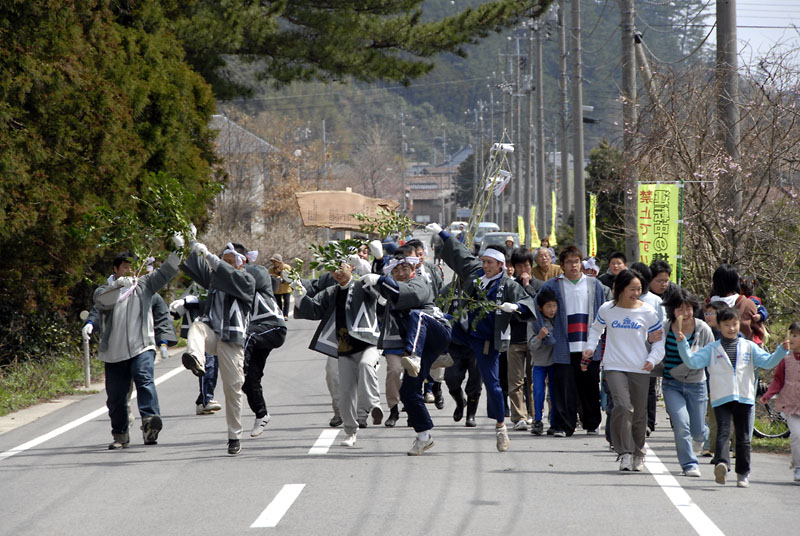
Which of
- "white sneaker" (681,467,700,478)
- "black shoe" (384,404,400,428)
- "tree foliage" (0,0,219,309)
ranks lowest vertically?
"black shoe" (384,404,400,428)

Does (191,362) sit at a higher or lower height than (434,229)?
lower

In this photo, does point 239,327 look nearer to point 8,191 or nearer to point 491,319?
point 491,319

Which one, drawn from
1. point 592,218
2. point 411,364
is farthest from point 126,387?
point 592,218

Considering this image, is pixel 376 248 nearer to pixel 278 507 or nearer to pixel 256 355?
pixel 256 355

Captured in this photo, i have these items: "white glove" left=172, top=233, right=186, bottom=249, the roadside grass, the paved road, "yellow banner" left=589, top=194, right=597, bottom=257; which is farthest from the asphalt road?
"yellow banner" left=589, top=194, right=597, bottom=257

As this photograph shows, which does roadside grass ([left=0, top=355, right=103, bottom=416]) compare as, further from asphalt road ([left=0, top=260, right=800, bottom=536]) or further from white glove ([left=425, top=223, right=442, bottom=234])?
white glove ([left=425, top=223, right=442, bottom=234])

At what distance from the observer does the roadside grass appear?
47.9 ft

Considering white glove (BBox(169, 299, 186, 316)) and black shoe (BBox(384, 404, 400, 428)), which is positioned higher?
white glove (BBox(169, 299, 186, 316))

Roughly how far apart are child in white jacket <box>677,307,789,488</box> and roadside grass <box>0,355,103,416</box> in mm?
8901

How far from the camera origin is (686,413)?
30.2 ft

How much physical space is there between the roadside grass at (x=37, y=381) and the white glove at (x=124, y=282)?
4.02m

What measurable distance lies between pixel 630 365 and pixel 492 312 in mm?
1656

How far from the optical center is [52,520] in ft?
25.5

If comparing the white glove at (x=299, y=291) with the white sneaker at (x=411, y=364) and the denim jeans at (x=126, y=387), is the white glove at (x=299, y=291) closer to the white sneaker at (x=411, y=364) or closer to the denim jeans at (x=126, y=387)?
the white sneaker at (x=411, y=364)
